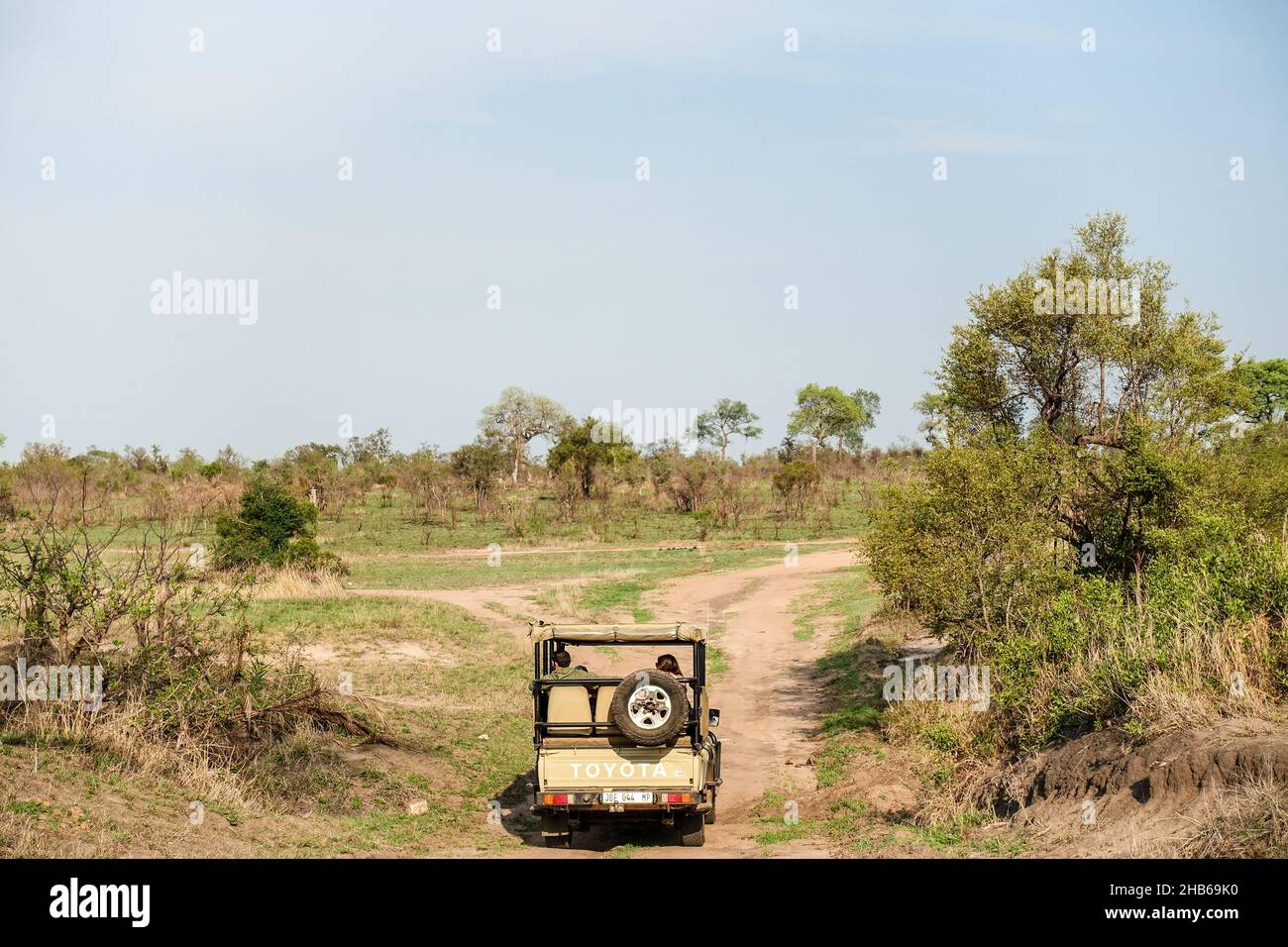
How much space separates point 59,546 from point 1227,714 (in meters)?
11.3

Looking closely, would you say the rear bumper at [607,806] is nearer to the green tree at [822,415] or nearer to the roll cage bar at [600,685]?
the roll cage bar at [600,685]

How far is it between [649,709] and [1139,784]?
413cm

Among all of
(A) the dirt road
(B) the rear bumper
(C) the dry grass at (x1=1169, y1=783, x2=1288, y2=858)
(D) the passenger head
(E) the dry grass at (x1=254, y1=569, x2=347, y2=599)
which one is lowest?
(A) the dirt road

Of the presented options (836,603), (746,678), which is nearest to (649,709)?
(746,678)

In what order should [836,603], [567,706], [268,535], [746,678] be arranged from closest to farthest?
[567,706]
[746,678]
[836,603]
[268,535]

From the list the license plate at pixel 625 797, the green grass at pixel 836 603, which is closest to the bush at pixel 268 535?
the green grass at pixel 836 603

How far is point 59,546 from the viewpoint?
1147 centimetres

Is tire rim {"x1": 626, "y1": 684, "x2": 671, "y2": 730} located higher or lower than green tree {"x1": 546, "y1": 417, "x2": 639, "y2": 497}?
lower

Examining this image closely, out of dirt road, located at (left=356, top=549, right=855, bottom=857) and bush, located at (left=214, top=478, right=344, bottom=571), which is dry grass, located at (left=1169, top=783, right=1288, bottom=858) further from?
bush, located at (left=214, top=478, right=344, bottom=571)

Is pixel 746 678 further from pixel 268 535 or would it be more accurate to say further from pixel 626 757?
pixel 268 535

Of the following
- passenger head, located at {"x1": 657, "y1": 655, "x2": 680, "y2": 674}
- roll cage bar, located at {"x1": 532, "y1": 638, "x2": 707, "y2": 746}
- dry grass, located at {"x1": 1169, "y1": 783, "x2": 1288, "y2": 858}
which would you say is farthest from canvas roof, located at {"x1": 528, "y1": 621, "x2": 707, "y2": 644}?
dry grass, located at {"x1": 1169, "y1": 783, "x2": 1288, "y2": 858}

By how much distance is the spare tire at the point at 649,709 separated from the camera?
32.1 feet

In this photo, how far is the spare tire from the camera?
9781mm

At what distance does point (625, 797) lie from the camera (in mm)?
9812
